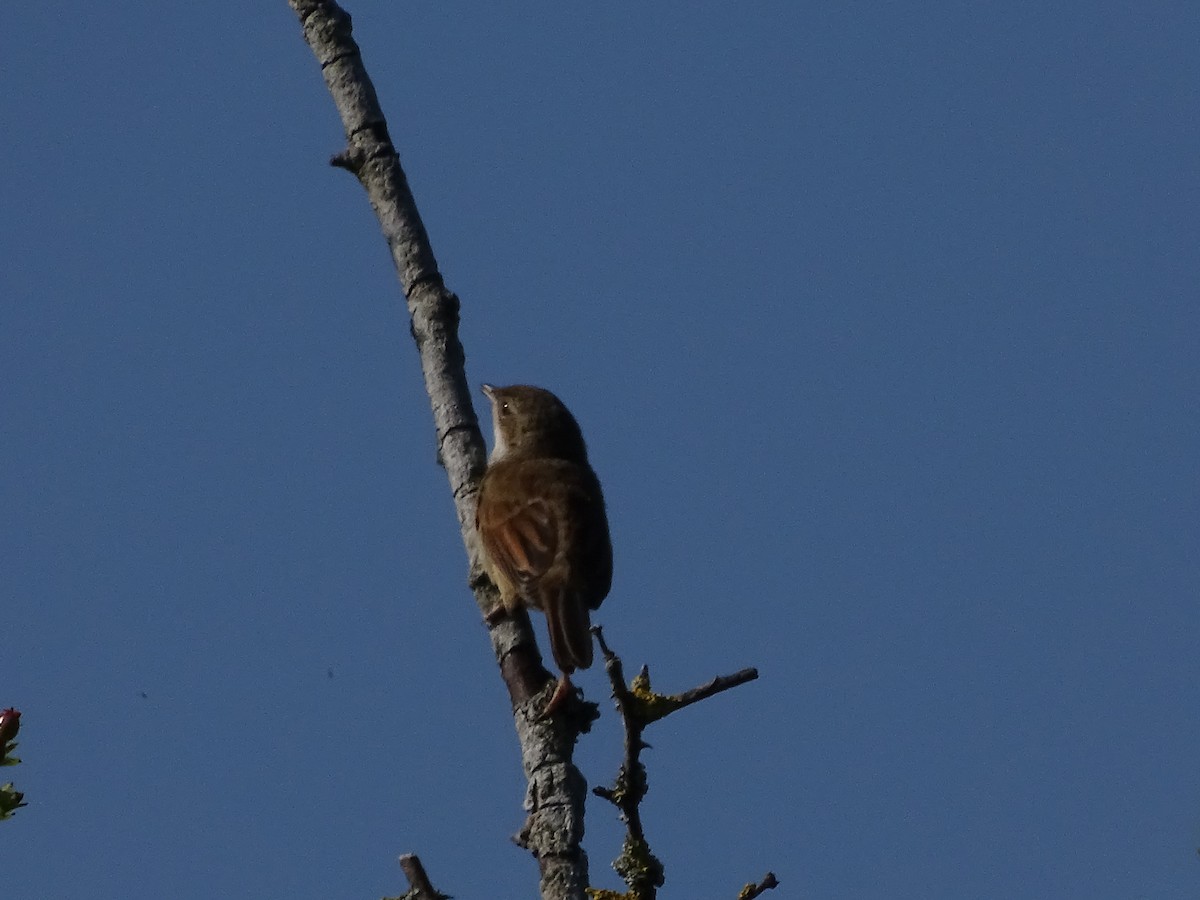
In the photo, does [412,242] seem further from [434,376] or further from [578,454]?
[578,454]

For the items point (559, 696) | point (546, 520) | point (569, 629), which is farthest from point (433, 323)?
point (546, 520)

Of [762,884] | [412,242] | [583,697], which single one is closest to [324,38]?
[412,242]

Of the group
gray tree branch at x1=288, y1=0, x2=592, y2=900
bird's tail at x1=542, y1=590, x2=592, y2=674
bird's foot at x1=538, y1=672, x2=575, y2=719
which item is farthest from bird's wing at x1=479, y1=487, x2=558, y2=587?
bird's foot at x1=538, y1=672, x2=575, y2=719

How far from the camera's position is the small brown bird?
7195 mm

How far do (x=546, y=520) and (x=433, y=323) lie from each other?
1977mm

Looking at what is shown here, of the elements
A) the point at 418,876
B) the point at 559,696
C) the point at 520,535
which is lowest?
the point at 418,876

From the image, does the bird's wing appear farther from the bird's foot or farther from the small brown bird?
the bird's foot

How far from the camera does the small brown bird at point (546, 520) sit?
23.6 feet

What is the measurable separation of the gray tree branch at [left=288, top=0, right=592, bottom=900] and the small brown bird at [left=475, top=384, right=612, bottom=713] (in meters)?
0.16

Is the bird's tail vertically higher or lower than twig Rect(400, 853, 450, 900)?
higher

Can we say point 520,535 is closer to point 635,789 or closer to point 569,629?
point 569,629

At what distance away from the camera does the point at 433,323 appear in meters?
6.45

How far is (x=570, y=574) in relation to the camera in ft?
25.8

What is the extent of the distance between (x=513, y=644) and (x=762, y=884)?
1.60 metres
